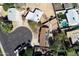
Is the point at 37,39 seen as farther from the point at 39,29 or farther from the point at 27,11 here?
the point at 27,11

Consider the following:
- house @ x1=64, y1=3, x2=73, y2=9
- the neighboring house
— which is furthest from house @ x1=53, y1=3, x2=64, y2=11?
the neighboring house

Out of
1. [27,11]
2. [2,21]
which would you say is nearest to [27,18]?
[27,11]

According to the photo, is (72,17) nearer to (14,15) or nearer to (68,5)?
(68,5)

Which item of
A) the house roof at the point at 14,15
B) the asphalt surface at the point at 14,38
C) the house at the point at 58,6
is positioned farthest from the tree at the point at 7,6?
the house at the point at 58,6

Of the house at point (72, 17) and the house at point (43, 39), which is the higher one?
the house at point (72, 17)

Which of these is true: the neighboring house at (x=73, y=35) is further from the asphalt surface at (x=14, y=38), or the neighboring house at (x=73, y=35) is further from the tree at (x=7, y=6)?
the tree at (x=7, y=6)

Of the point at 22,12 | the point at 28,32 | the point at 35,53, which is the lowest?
the point at 35,53
